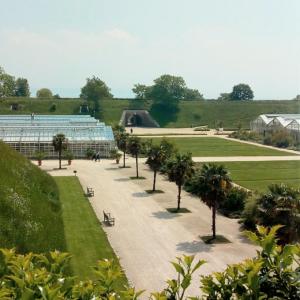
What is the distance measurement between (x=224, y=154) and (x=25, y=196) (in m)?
53.9

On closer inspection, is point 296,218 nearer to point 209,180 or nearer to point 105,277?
point 209,180

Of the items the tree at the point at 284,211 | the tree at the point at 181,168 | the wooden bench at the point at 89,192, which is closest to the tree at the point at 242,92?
the wooden bench at the point at 89,192

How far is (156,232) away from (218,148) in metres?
51.7

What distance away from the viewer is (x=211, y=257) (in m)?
26.9

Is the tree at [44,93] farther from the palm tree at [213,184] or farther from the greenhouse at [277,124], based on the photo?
the palm tree at [213,184]

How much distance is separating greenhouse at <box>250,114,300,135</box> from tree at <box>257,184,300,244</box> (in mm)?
65895

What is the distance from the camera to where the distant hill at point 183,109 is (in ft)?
423

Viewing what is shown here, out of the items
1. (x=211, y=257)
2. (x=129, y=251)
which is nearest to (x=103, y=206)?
(x=129, y=251)

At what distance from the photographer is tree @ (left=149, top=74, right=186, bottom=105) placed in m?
140

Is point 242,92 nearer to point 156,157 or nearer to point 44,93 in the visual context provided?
point 44,93

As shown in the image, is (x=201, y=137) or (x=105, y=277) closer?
(x=105, y=277)

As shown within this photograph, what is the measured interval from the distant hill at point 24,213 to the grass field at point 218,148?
41.7m

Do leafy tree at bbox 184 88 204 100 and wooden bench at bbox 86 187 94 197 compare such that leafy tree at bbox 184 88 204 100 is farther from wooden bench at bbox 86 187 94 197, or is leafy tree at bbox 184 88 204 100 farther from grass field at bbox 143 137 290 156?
wooden bench at bbox 86 187 94 197

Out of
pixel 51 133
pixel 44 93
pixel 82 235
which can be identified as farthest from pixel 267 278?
pixel 44 93
